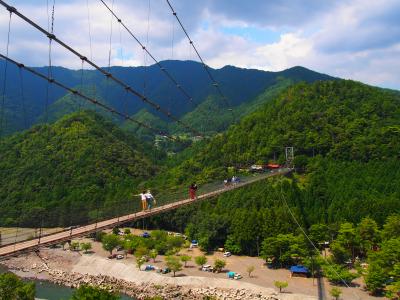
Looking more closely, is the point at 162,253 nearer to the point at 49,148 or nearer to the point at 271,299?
the point at 271,299

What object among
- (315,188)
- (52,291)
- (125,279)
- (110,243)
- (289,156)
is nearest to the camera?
(52,291)

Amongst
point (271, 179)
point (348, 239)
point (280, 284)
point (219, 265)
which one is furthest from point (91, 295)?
point (271, 179)

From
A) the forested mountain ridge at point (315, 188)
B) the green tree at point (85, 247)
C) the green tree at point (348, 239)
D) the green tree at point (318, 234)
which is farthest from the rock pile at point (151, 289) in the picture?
the green tree at point (318, 234)

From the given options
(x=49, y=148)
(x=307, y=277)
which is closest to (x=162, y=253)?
(x=307, y=277)

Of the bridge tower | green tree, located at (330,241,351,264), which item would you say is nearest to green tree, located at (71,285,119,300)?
green tree, located at (330,241,351,264)

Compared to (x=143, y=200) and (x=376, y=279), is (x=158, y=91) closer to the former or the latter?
(x=376, y=279)

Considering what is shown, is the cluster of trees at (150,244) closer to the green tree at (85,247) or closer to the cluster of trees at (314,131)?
the green tree at (85,247)
